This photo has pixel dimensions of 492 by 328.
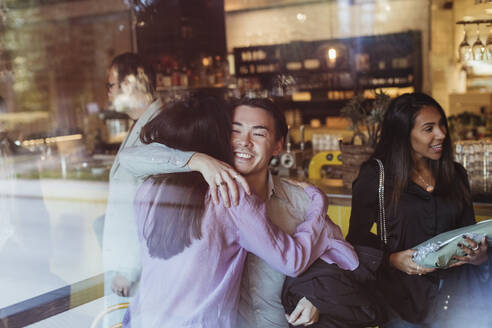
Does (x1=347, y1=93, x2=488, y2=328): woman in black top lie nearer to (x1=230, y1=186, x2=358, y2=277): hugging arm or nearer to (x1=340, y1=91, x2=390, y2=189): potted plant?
(x1=230, y1=186, x2=358, y2=277): hugging arm

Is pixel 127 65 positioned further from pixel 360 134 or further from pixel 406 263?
pixel 360 134

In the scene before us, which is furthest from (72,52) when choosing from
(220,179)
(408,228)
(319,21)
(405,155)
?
(220,179)

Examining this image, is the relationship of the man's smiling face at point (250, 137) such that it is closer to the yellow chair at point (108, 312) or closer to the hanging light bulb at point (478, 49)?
the yellow chair at point (108, 312)

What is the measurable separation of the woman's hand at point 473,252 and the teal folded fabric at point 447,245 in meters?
0.01

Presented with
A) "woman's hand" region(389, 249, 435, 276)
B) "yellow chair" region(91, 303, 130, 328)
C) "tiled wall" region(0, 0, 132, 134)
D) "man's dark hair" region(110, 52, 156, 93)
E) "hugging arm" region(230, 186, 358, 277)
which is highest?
"tiled wall" region(0, 0, 132, 134)

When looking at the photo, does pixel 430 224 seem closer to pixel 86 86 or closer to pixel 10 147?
pixel 10 147

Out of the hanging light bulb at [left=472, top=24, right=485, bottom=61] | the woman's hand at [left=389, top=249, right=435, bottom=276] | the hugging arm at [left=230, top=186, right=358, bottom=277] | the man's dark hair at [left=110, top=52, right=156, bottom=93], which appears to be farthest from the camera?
the hanging light bulb at [left=472, top=24, right=485, bottom=61]

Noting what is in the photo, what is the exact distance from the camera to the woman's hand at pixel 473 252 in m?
1.77

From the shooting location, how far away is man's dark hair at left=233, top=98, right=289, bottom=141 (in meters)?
1.65

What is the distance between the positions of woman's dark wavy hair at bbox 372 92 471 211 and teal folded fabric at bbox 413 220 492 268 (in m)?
0.22

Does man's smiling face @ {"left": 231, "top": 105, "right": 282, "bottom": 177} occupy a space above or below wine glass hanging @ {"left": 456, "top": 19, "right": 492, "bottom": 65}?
below

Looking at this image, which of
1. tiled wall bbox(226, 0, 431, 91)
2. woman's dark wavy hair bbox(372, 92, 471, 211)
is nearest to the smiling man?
woman's dark wavy hair bbox(372, 92, 471, 211)

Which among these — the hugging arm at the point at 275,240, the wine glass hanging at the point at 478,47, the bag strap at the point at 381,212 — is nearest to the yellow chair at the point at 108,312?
the hugging arm at the point at 275,240

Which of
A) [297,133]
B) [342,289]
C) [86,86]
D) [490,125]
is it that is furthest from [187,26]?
[342,289]
